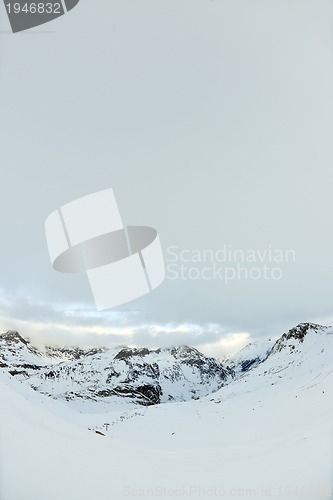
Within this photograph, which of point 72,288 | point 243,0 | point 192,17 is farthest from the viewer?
point 72,288

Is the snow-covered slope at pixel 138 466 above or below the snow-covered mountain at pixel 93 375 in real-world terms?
above

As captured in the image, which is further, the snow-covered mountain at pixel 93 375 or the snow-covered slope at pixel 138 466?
the snow-covered mountain at pixel 93 375

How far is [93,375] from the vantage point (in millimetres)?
80125

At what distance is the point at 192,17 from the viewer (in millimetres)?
3045

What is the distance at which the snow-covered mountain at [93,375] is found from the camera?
68.7m

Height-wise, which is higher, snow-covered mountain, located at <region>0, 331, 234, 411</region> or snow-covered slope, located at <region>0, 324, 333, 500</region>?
snow-covered slope, located at <region>0, 324, 333, 500</region>

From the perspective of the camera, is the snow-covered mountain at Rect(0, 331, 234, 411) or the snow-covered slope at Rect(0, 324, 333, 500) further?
the snow-covered mountain at Rect(0, 331, 234, 411)

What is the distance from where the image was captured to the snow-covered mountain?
225 ft

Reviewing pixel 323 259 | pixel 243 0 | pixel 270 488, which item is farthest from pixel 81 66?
pixel 270 488

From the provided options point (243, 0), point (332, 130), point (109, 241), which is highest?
point (243, 0)

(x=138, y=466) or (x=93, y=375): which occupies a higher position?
(x=138, y=466)

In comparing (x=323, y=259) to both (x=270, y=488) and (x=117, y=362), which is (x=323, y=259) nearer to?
(x=270, y=488)

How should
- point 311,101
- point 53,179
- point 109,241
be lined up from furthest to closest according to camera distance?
point 109,241
point 53,179
point 311,101

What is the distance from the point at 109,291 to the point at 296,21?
3.54 m
